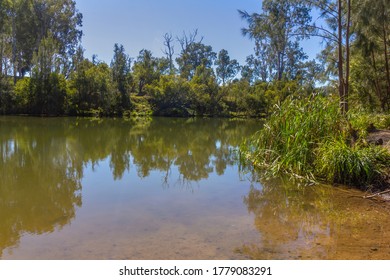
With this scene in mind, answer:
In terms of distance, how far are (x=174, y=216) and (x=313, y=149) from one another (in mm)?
4307

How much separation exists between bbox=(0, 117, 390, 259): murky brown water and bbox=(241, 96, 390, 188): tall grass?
55 centimetres

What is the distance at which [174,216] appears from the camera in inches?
230

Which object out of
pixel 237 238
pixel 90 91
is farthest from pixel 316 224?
pixel 90 91

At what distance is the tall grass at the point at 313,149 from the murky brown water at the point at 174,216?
55 cm

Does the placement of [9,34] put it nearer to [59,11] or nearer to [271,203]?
[59,11]

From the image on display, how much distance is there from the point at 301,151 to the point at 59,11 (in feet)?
145

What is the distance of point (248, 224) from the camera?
215 inches

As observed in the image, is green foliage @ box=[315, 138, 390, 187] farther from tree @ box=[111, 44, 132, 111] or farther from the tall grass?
tree @ box=[111, 44, 132, 111]

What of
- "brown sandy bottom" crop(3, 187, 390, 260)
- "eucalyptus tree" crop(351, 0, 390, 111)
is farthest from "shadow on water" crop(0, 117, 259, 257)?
"eucalyptus tree" crop(351, 0, 390, 111)

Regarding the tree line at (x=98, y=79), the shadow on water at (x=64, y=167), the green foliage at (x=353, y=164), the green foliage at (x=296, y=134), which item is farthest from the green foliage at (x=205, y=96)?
the green foliage at (x=353, y=164)

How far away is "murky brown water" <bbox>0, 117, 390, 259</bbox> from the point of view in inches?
174

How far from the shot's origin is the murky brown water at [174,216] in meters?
4.43

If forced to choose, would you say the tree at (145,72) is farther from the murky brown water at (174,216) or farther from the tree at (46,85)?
the murky brown water at (174,216)

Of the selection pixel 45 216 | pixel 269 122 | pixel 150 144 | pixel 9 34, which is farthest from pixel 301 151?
pixel 9 34
